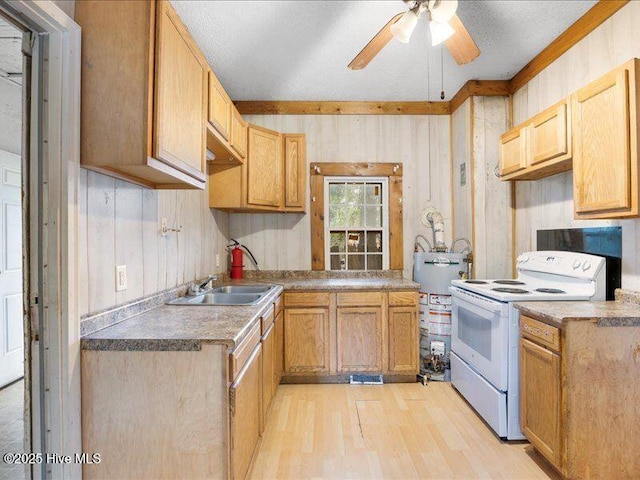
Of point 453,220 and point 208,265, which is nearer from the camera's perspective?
point 208,265

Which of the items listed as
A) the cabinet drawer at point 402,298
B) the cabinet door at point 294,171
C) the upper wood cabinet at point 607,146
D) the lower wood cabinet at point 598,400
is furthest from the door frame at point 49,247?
the upper wood cabinet at point 607,146

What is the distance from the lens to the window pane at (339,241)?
144 inches

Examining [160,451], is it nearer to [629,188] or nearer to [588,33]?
[629,188]

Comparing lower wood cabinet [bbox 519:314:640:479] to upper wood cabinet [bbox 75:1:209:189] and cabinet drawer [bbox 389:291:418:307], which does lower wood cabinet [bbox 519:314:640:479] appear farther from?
upper wood cabinet [bbox 75:1:209:189]

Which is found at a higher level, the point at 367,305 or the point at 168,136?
the point at 168,136

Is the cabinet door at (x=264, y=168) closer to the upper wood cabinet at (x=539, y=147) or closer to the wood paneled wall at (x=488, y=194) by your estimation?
the wood paneled wall at (x=488, y=194)

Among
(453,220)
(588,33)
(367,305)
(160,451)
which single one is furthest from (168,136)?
(453,220)

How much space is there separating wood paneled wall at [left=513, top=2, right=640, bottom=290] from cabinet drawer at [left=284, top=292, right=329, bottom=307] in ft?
5.82

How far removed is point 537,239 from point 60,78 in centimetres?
317

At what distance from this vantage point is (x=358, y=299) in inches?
118

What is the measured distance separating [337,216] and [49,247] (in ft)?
8.76

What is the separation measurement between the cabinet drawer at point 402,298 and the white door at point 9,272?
9.91ft

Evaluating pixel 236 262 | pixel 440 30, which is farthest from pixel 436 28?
pixel 236 262

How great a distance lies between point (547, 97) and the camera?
105 inches
